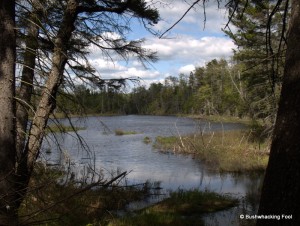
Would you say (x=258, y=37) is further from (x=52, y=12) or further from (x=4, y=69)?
(x=4, y=69)

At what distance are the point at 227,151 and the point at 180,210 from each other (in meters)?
13.8

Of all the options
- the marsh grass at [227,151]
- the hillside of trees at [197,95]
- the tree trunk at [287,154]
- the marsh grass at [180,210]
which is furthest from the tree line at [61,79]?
the hillside of trees at [197,95]

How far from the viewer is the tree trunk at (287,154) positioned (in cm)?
222

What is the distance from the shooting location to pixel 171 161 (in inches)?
850

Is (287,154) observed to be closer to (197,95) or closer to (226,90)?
(226,90)

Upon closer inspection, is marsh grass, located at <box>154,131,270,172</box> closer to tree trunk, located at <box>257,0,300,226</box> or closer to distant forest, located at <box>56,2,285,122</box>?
distant forest, located at <box>56,2,285,122</box>

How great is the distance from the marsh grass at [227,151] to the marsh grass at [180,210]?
7.05 meters

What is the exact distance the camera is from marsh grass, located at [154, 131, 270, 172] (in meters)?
20.1

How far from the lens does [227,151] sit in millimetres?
23828

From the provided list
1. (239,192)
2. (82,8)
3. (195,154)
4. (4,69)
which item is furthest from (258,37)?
(4,69)

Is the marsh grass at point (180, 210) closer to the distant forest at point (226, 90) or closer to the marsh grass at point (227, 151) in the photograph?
the distant forest at point (226, 90)

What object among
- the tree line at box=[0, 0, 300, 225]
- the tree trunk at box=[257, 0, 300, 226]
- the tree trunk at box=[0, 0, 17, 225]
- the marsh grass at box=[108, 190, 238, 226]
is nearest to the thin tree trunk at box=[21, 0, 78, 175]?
the tree line at box=[0, 0, 300, 225]

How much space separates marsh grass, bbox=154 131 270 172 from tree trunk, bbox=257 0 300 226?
17.0 metres

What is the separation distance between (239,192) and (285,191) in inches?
484
